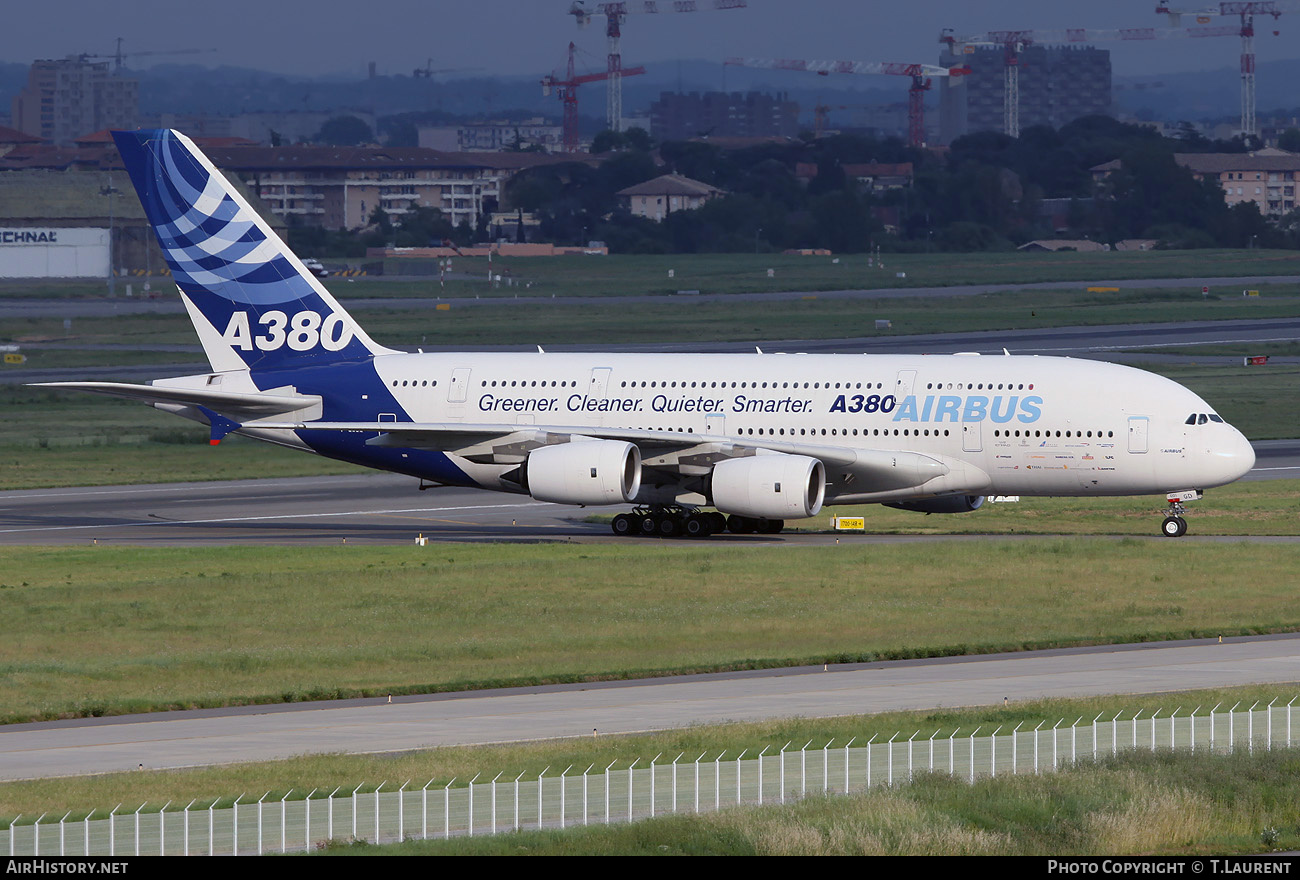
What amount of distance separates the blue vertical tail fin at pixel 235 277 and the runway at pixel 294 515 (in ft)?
17.5

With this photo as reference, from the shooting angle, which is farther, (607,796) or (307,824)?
(607,796)

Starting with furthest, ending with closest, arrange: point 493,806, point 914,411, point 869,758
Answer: point 914,411, point 869,758, point 493,806

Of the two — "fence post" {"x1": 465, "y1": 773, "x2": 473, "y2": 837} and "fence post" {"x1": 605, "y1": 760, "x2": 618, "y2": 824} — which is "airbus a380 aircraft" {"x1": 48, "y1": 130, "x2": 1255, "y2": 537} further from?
"fence post" {"x1": 465, "y1": 773, "x2": 473, "y2": 837}

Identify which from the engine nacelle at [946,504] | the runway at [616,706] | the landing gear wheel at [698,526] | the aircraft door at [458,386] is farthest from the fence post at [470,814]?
the aircraft door at [458,386]

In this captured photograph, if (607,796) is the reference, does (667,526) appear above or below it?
above

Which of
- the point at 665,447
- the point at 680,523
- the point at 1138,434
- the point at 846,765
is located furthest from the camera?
the point at 680,523

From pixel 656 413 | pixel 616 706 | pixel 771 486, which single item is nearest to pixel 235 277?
pixel 656 413

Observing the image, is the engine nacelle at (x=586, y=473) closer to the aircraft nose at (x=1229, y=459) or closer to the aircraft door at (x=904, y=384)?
the aircraft door at (x=904, y=384)

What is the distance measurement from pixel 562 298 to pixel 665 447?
416ft

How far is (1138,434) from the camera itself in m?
54.1

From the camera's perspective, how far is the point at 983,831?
22.2 metres

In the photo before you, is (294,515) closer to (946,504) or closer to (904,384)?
(904,384)

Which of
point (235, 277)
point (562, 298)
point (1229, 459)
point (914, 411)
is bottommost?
point (1229, 459)
